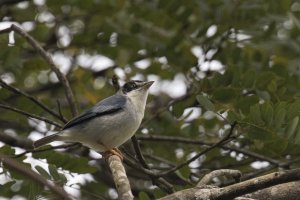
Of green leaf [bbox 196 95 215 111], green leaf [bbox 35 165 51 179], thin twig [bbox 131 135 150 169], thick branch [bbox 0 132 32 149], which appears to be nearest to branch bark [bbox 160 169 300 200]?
green leaf [bbox 196 95 215 111]

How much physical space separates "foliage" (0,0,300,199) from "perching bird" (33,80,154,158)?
0.22 m

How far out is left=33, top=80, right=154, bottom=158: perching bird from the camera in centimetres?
474

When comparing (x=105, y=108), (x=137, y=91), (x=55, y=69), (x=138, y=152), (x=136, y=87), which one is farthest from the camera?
(x=136, y=87)

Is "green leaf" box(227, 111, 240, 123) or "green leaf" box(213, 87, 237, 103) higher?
"green leaf" box(213, 87, 237, 103)

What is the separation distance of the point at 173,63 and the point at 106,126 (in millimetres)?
1074

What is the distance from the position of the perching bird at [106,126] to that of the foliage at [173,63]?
0.72 ft

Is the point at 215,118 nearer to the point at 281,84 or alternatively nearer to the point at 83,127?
the point at 281,84

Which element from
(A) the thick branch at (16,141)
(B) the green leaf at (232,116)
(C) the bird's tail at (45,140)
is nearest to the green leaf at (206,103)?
(B) the green leaf at (232,116)

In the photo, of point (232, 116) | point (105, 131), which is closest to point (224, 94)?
point (232, 116)

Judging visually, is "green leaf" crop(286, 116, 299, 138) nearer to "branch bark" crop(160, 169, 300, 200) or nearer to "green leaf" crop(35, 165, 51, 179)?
"branch bark" crop(160, 169, 300, 200)

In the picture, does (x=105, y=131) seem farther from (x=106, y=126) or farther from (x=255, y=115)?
(x=255, y=115)

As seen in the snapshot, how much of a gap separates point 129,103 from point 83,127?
493 mm

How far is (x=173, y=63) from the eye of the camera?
5.59 m

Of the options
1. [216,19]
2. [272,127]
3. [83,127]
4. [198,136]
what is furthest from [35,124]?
[272,127]
